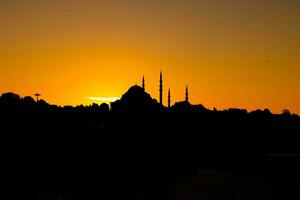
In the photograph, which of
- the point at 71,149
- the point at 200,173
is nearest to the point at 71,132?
the point at 71,149

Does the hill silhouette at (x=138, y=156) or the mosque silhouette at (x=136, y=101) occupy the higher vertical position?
the mosque silhouette at (x=136, y=101)

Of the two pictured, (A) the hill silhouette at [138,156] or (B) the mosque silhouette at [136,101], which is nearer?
(A) the hill silhouette at [138,156]

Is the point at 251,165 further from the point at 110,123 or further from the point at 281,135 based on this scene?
the point at 281,135

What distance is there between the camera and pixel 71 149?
8006 centimetres

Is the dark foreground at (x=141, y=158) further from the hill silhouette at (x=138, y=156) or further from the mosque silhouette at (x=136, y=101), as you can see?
the mosque silhouette at (x=136, y=101)

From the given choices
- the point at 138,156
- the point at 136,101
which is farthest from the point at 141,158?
the point at 136,101

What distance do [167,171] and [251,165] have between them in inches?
756

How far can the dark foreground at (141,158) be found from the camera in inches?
2259

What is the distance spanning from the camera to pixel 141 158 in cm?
8294

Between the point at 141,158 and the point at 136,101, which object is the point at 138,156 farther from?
the point at 136,101

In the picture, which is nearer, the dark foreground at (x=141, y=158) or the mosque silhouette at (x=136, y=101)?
the dark foreground at (x=141, y=158)

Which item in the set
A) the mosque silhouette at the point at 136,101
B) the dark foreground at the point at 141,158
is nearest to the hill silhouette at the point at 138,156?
the dark foreground at the point at 141,158

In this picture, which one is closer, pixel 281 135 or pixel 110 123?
pixel 110 123

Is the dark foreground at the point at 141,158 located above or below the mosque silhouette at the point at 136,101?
below
